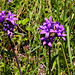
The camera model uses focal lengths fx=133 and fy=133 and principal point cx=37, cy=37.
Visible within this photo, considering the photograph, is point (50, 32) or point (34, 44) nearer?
point (50, 32)

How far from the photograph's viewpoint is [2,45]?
1.70 meters

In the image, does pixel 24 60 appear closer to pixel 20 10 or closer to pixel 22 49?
pixel 22 49

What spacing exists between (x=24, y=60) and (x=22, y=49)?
0.64 ft

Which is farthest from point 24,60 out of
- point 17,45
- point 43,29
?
point 43,29

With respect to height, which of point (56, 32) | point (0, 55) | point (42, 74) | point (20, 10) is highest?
point (20, 10)

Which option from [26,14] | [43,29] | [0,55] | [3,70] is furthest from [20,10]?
[43,29]

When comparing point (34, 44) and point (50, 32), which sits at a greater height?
point (50, 32)

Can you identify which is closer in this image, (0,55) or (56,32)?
(56,32)

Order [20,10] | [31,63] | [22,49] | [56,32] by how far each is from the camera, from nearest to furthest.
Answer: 1. [56,32]
2. [31,63]
3. [22,49]
4. [20,10]

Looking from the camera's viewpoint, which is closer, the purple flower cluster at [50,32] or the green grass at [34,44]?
the purple flower cluster at [50,32]

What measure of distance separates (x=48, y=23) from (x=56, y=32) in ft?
0.27

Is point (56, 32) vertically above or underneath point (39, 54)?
above

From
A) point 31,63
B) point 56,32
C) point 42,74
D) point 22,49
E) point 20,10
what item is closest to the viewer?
point 56,32

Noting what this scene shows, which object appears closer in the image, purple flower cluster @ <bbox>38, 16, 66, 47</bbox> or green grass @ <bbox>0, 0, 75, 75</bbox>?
purple flower cluster @ <bbox>38, 16, 66, 47</bbox>
